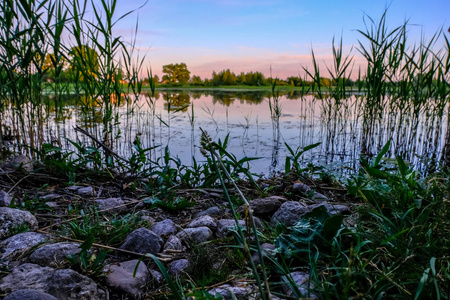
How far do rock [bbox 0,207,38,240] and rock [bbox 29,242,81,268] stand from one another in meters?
0.30

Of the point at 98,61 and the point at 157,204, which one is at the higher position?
the point at 98,61

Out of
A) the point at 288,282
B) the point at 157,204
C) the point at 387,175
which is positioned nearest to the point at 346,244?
the point at 288,282

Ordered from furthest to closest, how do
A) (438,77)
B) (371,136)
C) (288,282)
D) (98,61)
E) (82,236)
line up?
(371,136), (438,77), (98,61), (82,236), (288,282)

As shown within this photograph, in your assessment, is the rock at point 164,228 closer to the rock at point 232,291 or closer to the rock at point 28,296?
the rock at point 232,291

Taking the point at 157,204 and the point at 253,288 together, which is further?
the point at 157,204

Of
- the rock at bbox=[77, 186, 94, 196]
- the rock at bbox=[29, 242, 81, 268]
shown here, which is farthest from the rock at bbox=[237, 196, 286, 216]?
the rock at bbox=[77, 186, 94, 196]

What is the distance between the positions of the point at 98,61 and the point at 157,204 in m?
1.47

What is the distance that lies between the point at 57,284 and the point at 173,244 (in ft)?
1.54

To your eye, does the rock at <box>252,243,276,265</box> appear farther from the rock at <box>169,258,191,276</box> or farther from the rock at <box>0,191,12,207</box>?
the rock at <box>0,191,12,207</box>

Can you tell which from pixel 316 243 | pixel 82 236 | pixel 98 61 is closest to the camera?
pixel 316 243

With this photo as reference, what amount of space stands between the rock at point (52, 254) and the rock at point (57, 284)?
9 cm

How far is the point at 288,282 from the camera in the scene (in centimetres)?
102

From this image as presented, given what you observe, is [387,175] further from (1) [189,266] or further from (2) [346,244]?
(1) [189,266]

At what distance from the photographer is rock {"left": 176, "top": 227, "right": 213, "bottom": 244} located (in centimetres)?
145
